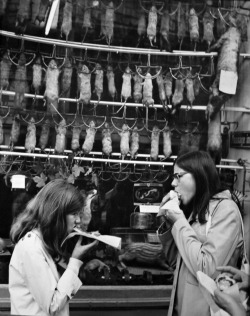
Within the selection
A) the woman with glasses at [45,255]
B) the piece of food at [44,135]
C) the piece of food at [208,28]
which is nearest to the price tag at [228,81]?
the piece of food at [208,28]

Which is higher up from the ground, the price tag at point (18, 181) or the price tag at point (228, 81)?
the price tag at point (228, 81)

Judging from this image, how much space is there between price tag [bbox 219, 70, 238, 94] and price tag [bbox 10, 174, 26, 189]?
8.52ft

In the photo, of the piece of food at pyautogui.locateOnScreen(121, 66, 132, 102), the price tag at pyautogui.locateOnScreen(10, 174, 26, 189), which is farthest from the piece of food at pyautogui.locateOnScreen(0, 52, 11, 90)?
the piece of food at pyautogui.locateOnScreen(121, 66, 132, 102)

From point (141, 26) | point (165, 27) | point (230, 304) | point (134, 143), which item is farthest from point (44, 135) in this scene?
point (230, 304)

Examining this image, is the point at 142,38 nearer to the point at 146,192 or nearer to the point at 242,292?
the point at 146,192

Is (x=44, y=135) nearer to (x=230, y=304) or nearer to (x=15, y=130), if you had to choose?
(x=15, y=130)

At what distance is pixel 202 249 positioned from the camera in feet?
8.78

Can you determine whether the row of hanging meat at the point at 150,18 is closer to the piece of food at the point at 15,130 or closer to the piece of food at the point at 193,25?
the piece of food at the point at 193,25

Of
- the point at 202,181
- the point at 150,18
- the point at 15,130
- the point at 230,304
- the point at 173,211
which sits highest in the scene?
the point at 150,18

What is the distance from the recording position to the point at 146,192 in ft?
17.6

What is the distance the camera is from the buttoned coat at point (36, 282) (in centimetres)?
252

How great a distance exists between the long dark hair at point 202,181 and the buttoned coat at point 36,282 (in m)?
0.89

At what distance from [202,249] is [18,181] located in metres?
2.96

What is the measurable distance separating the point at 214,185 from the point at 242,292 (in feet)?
2.81
